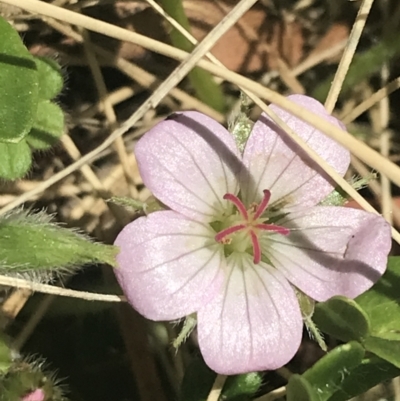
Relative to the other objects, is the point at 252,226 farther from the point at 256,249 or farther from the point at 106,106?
the point at 106,106

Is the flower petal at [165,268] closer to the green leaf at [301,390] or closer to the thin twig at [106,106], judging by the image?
the green leaf at [301,390]

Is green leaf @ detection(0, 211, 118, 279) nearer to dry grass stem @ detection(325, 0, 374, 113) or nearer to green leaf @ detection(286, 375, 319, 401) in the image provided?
green leaf @ detection(286, 375, 319, 401)

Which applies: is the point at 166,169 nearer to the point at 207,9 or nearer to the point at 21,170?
the point at 21,170

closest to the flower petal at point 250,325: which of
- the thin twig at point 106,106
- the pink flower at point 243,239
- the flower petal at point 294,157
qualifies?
the pink flower at point 243,239

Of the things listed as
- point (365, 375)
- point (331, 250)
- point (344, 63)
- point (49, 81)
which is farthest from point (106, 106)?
point (365, 375)

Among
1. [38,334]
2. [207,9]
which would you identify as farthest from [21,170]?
[207,9]

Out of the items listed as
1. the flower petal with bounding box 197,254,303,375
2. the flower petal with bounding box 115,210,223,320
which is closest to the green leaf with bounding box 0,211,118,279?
the flower petal with bounding box 115,210,223,320
